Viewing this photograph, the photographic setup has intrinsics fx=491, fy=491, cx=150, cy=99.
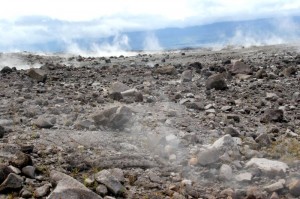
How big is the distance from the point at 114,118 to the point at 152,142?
1572 millimetres

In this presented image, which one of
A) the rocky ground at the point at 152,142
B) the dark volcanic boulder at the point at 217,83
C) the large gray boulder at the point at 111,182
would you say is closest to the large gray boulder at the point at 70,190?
the rocky ground at the point at 152,142

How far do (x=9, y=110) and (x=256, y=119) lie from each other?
7.10m

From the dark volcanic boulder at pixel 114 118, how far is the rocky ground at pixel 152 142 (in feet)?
0.08

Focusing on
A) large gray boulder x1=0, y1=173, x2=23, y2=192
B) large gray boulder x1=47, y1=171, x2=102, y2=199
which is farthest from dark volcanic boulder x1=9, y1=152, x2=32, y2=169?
large gray boulder x1=47, y1=171, x2=102, y2=199

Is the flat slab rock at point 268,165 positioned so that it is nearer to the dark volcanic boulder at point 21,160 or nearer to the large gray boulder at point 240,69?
the dark volcanic boulder at point 21,160

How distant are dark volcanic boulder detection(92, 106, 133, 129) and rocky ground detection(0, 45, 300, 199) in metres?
0.03

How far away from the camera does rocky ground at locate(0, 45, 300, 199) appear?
8.70m

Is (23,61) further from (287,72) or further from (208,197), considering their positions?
(208,197)

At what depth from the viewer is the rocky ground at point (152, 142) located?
8.70 meters

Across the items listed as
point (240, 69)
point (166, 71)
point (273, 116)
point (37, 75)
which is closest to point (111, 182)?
point (273, 116)

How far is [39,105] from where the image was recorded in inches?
593

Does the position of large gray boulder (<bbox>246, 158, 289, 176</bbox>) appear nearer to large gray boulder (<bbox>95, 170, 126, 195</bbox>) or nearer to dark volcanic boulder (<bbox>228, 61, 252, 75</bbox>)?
large gray boulder (<bbox>95, 170, 126, 195</bbox>)

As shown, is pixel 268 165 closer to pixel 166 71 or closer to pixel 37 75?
pixel 37 75

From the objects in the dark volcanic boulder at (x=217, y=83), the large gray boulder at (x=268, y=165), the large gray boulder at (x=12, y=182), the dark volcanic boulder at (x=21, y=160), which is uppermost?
the dark volcanic boulder at (x=217, y=83)
